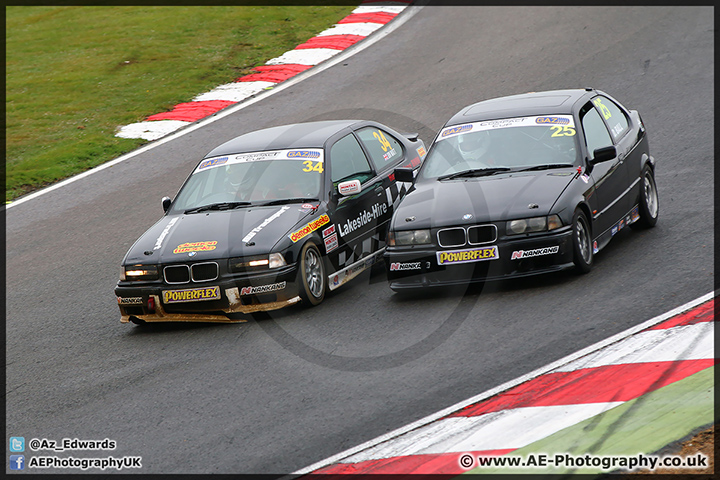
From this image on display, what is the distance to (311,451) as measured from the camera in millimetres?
5137

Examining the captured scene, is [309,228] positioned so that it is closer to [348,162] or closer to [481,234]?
[348,162]

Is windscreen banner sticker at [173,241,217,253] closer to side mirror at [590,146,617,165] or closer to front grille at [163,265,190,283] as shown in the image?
front grille at [163,265,190,283]

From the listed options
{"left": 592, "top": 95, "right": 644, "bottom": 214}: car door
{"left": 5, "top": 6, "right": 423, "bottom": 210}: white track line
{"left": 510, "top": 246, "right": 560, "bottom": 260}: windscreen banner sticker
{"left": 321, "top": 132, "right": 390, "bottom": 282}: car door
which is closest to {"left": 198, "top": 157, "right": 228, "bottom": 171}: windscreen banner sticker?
{"left": 321, "top": 132, "right": 390, "bottom": 282}: car door

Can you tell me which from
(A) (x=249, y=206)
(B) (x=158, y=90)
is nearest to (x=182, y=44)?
(B) (x=158, y=90)

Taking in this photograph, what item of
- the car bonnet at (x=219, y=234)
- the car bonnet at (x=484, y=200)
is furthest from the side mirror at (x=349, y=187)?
the car bonnet at (x=484, y=200)

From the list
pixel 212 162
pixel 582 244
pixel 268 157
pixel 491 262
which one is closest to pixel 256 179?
pixel 268 157

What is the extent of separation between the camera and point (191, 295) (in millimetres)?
7695

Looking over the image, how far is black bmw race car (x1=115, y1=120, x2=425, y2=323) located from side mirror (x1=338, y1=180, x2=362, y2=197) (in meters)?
0.01

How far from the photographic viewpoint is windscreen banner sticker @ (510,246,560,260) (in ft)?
24.4

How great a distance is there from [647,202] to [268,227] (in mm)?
3900

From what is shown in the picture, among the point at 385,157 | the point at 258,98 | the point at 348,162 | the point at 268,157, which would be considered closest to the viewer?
the point at 268,157

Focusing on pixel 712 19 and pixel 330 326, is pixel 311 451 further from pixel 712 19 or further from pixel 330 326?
pixel 712 19

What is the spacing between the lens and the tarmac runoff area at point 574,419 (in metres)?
4.70

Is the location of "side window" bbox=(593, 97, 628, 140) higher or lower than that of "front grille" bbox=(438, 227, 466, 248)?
higher
